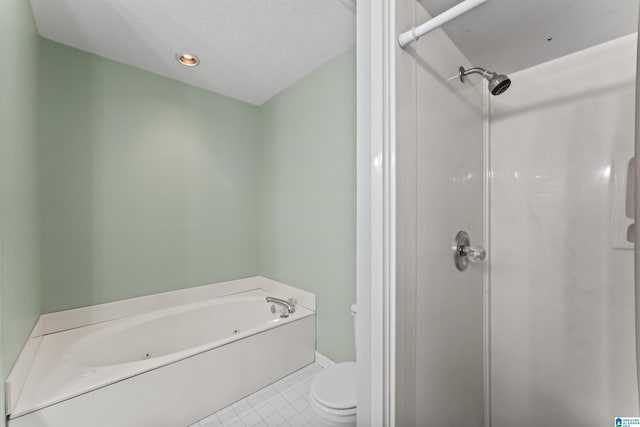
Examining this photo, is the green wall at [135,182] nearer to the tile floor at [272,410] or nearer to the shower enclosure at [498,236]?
the tile floor at [272,410]

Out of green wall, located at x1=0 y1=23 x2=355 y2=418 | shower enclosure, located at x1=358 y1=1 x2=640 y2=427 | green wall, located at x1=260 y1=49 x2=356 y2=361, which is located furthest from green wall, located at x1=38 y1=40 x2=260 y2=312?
shower enclosure, located at x1=358 y1=1 x2=640 y2=427

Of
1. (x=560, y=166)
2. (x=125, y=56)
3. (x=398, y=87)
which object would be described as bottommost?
(x=560, y=166)

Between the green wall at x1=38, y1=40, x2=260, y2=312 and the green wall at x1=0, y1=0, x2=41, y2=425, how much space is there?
0.16 metres

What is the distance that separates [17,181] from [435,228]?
6.30ft

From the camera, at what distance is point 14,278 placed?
3.70ft

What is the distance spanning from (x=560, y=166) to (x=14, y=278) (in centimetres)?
259

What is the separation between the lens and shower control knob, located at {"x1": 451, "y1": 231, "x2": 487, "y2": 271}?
116 centimetres

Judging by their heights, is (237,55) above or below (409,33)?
above

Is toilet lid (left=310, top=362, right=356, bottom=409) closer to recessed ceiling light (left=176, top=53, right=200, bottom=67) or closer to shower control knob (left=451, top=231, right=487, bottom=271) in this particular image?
shower control knob (left=451, top=231, right=487, bottom=271)

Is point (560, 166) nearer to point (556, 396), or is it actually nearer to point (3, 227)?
point (556, 396)

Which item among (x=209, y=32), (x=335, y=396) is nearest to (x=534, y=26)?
(x=209, y=32)

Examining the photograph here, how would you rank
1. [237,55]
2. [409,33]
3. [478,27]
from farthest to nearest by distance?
[237,55] < [478,27] < [409,33]

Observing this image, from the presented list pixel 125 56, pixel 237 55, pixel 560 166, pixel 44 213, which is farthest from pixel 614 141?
pixel 44 213

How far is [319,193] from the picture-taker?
2.02m
